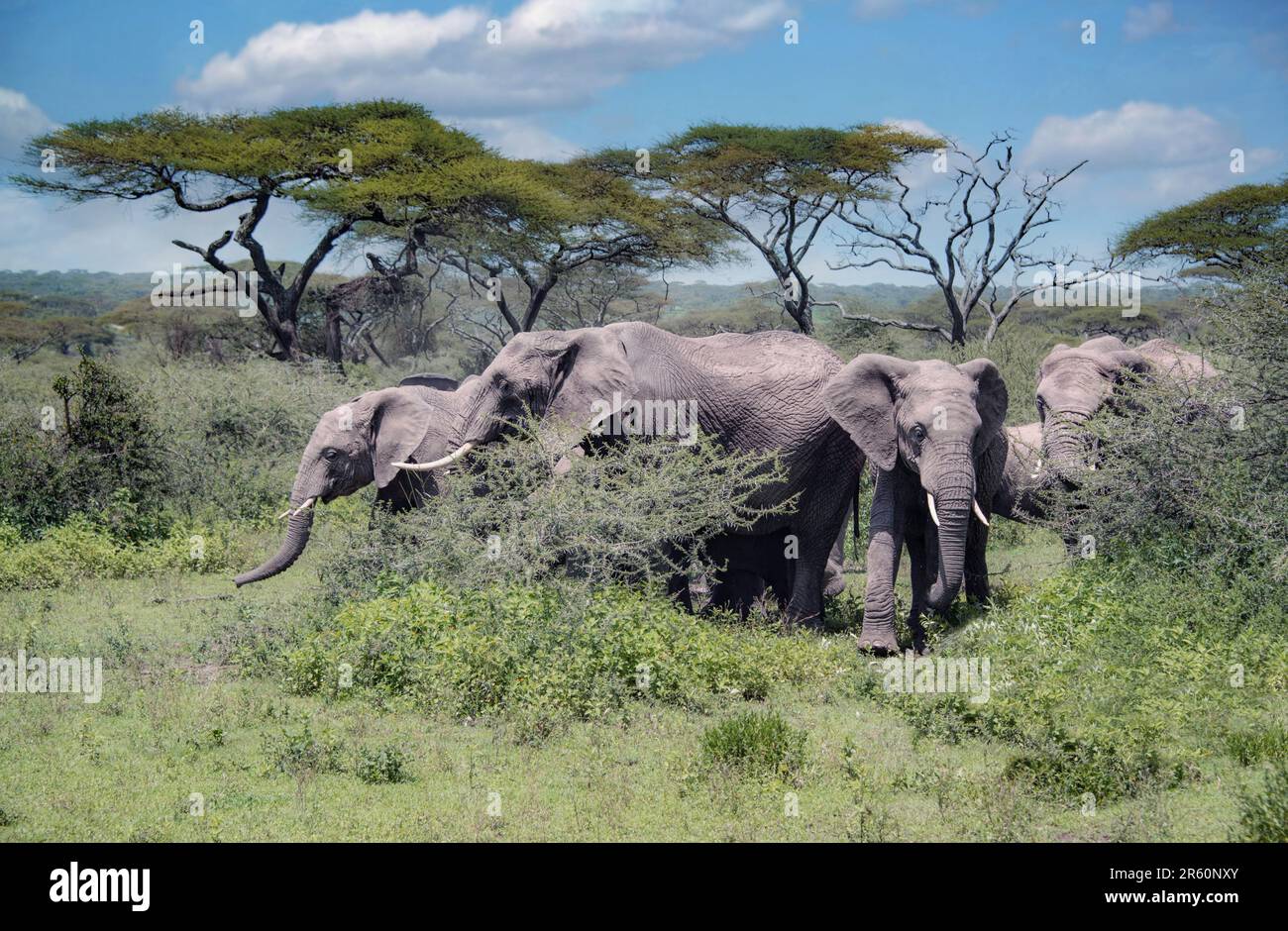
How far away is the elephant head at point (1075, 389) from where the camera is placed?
11.2 meters

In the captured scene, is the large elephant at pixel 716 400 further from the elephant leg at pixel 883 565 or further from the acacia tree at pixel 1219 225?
the acacia tree at pixel 1219 225

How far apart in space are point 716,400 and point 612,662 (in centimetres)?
321

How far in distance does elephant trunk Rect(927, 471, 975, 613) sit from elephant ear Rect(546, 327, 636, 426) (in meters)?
2.55

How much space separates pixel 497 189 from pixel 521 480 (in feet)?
60.9

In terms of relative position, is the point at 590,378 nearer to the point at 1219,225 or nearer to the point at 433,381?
the point at 433,381

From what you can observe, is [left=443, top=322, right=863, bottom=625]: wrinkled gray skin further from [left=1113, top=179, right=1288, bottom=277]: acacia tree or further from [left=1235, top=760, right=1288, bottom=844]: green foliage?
[left=1113, top=179, right=1288, bottom=277]: acacia tree

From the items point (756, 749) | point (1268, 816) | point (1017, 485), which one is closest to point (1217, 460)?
point (1017, 485)

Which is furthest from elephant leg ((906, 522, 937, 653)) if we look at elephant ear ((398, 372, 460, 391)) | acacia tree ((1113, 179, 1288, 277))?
acacia tree ((1113, 179, 1288, 277))

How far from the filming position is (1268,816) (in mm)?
5516

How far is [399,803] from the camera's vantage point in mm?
6531

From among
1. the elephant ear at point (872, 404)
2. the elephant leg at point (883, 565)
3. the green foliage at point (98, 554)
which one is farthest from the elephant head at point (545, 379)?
the green foliage at point (98, 554)
